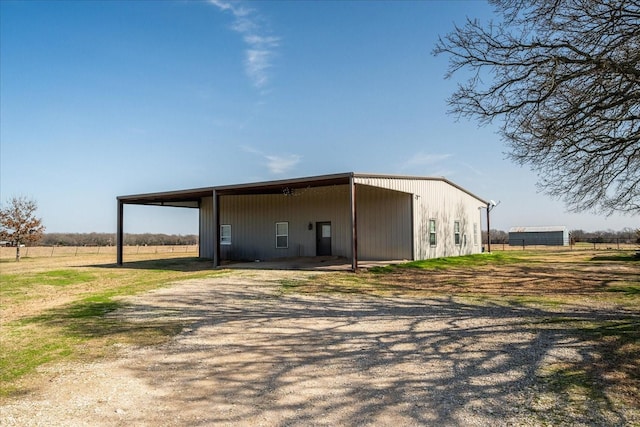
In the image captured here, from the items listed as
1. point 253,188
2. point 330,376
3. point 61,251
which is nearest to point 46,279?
point 253,188

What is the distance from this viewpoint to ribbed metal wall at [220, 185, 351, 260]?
2003 centimetres

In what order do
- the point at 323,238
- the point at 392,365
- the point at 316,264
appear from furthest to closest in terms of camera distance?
the point at 323,238 → the point at 316,264 → the point at 392,365

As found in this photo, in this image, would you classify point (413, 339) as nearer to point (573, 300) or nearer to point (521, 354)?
point (521, 354)

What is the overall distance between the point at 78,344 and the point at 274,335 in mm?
3050

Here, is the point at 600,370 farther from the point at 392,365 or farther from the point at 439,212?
the point at 439,212

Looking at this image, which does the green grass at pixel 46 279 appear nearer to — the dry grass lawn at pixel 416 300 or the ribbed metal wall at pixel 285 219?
the dry grass lawn at pixel 416 300

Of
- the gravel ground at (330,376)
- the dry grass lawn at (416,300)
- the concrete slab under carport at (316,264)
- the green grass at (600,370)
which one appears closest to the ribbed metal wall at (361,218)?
the concrete slab under carport at (316,264)

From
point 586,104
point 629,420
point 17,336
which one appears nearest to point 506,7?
point 586,104

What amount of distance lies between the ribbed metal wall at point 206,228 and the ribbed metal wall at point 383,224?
355 inches

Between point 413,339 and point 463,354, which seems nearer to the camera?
point 463,354

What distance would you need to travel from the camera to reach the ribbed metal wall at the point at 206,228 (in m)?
24.4

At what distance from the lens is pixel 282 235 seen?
2186 cm

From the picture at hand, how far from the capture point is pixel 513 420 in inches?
150

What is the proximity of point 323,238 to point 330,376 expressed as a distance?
1562 cm
